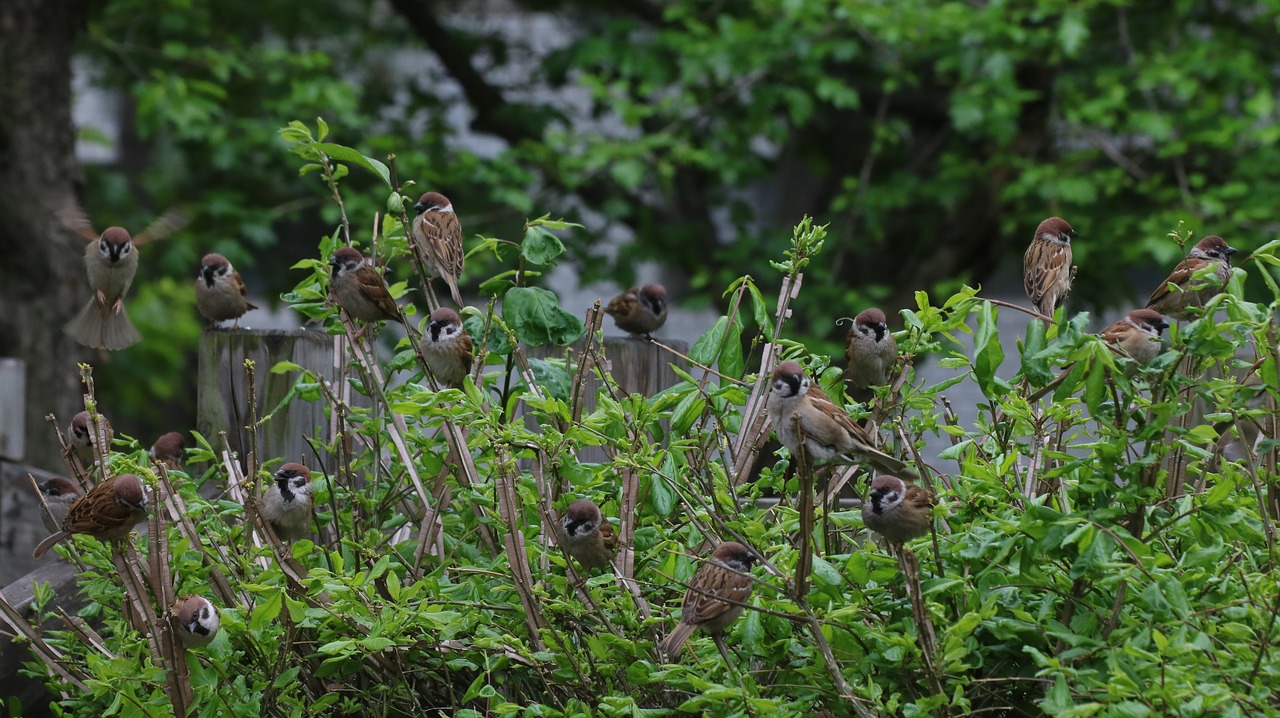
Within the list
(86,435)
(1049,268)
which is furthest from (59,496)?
(1049,268)

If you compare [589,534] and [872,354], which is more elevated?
[872,354]

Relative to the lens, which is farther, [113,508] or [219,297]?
[219,297]

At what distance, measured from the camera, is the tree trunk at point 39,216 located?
6.53 meters

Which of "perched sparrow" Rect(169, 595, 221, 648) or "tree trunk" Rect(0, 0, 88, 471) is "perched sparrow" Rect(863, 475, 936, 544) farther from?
"tree trunk" Rect(0, 0, 88, 471)

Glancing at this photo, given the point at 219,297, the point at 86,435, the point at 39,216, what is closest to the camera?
the point at 86,435

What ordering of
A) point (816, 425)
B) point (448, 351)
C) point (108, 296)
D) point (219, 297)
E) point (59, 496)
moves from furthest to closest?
point (219, 297) < point (108, 296) < point (59, 496) < point (448, 351) < point (816, 425)

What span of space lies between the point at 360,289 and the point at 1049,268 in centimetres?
165

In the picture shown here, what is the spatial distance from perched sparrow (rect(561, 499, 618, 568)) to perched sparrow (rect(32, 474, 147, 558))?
764mm

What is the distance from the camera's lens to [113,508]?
2172mm

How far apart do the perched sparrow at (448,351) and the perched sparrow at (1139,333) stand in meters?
1.33

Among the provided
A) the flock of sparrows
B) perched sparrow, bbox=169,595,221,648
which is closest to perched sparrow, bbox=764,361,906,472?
the flock of sparrows

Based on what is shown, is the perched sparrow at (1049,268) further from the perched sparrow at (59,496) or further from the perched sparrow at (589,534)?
the perched sparrow at (59,496)

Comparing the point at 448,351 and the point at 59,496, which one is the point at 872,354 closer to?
the point at 448,351

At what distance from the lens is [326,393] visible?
251cm
